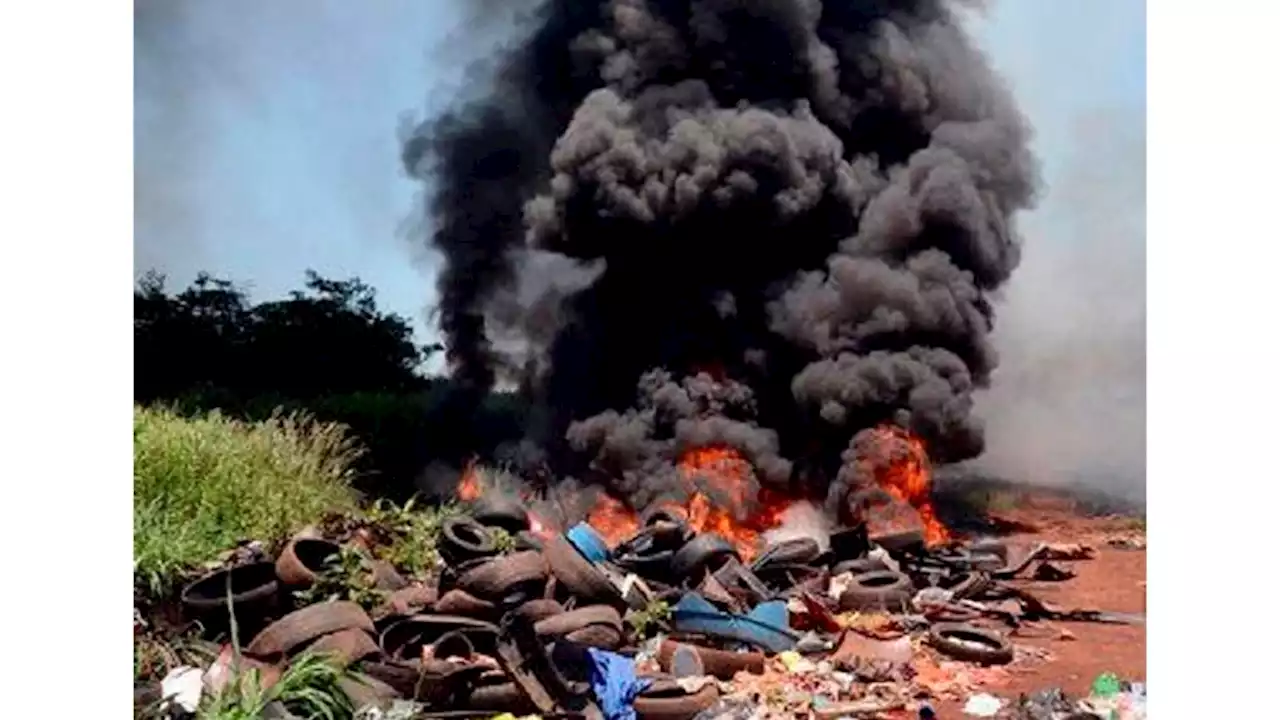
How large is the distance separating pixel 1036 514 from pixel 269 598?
2080mm

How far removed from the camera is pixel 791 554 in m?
3.58

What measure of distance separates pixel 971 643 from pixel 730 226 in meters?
1.31

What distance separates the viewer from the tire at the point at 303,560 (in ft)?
11.6

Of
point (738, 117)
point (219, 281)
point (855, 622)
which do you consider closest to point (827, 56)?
point (738, 117)

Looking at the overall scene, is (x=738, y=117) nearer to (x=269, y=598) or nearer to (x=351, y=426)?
(x=351, y=426)

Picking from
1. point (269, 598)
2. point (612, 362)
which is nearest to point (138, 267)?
point (269, 598)

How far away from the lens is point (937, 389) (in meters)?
3.51

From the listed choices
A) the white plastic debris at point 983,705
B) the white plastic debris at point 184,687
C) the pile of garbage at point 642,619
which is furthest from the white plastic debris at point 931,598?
the white plastic debris at point 184,687

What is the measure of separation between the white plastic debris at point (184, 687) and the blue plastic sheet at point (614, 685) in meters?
1.04

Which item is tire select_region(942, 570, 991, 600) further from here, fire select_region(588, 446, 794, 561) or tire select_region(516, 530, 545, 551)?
tire select_region(516, 530, 545, 551)

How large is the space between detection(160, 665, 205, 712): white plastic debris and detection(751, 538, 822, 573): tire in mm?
1516
